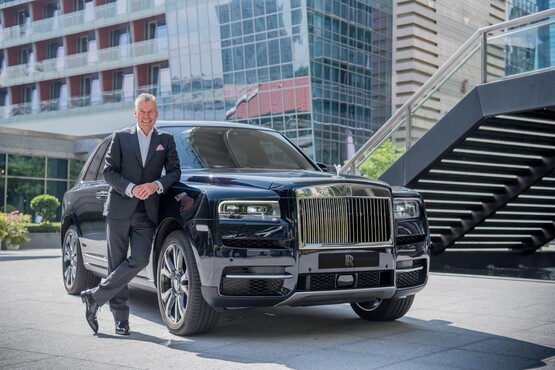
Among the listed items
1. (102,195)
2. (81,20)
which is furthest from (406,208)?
(81,20)

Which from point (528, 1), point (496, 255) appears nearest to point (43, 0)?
point (528, 1)

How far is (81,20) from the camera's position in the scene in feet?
200

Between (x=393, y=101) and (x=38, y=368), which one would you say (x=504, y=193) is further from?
(x=393, y=101)

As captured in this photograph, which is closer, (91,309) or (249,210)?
(249,210)

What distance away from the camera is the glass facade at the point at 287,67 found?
49812 millimetres

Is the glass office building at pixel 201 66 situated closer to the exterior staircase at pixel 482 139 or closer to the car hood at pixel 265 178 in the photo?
the exterior staircase at pixel 482 139

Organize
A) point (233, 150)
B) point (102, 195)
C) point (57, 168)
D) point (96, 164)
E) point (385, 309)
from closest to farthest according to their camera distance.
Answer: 1. point (385, 309)
2. point (233, 150)
3. point (102, 195)
4. point (96, 164)
5. point (57, 168)

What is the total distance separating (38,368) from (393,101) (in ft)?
186

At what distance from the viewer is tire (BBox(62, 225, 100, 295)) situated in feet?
30.2

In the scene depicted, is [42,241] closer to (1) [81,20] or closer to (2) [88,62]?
(2) [88,62]

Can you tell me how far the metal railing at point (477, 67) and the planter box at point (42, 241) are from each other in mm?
17970

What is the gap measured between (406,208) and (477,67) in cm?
640

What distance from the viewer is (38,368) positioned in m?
5.39

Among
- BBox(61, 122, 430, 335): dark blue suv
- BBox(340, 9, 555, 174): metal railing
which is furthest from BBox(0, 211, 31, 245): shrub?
BBox(61, 122, 430, 335): dark blue suv
